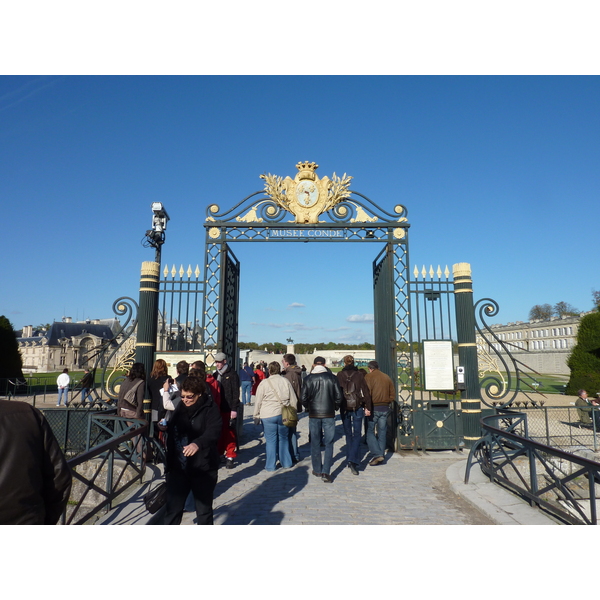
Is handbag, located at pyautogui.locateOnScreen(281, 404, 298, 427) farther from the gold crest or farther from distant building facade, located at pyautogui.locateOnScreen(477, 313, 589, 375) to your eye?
distant building facade, located at pyautogui.locateOnScreen(477, 313, 589, 375)

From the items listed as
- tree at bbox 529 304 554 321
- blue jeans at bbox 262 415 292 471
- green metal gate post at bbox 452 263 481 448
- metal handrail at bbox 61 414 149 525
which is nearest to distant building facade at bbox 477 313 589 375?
tree at bbox 529 304 554 321

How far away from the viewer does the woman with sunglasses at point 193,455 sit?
3666mm

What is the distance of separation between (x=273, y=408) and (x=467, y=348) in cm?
400

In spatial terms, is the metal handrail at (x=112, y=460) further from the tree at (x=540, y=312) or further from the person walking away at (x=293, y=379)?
the tree at (x=540, y=312)

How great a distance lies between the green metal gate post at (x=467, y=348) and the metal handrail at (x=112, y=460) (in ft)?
18.9

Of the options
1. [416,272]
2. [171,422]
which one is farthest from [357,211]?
[171,422]

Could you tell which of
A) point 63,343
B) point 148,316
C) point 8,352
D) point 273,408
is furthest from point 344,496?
point 63,343

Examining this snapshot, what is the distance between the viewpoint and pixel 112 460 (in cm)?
494

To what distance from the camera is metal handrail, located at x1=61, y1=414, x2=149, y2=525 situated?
395 cm

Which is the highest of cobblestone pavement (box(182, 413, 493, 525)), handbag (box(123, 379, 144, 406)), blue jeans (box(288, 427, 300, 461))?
handbag (box(123, 379, 144, 406))

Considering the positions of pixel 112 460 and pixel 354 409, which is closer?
pixel 112 460

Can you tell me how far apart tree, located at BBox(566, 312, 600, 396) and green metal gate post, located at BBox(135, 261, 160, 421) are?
19.5 meters

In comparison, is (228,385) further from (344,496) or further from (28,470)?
(28,470)

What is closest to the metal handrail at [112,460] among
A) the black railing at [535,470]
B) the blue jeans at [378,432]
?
the blue jeans at [378,432]
